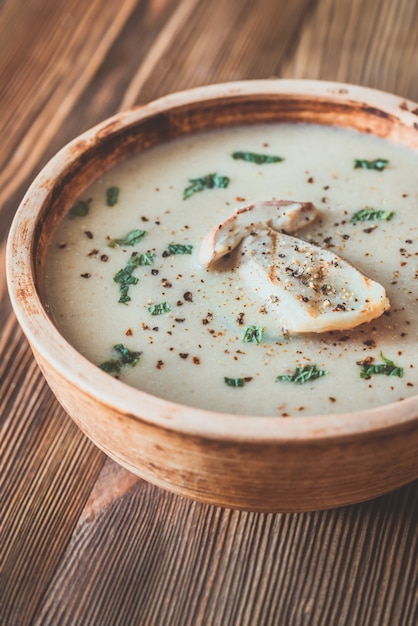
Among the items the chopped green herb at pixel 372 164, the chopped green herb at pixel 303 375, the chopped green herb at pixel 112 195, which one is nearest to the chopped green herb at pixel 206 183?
the chopped green herb at pixel 112 195

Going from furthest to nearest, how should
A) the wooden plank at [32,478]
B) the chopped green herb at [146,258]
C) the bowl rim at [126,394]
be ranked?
the chopped green herb at [146,258] → the wooden plank at [32,478] → the bowl rim at [126,394]

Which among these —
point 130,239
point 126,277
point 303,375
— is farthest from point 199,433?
point 130,239

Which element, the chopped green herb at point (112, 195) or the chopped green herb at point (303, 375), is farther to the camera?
the chopped green herb at point (112, 195)

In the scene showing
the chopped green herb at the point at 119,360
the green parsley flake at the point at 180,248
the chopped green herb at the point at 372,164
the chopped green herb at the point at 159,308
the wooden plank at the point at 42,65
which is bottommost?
the wooden plank at the point at 42,65

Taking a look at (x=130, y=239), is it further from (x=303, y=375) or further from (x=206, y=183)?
(x=303, y=375)

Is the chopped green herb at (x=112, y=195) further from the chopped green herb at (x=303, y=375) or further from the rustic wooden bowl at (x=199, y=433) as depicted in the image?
the chopped green herb at (x=303, y=375)

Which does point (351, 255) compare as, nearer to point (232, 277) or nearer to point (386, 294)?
point (386, 294)

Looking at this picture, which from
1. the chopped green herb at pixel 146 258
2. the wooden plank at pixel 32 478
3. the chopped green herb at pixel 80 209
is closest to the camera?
the wooden plank at pixel 32 478
